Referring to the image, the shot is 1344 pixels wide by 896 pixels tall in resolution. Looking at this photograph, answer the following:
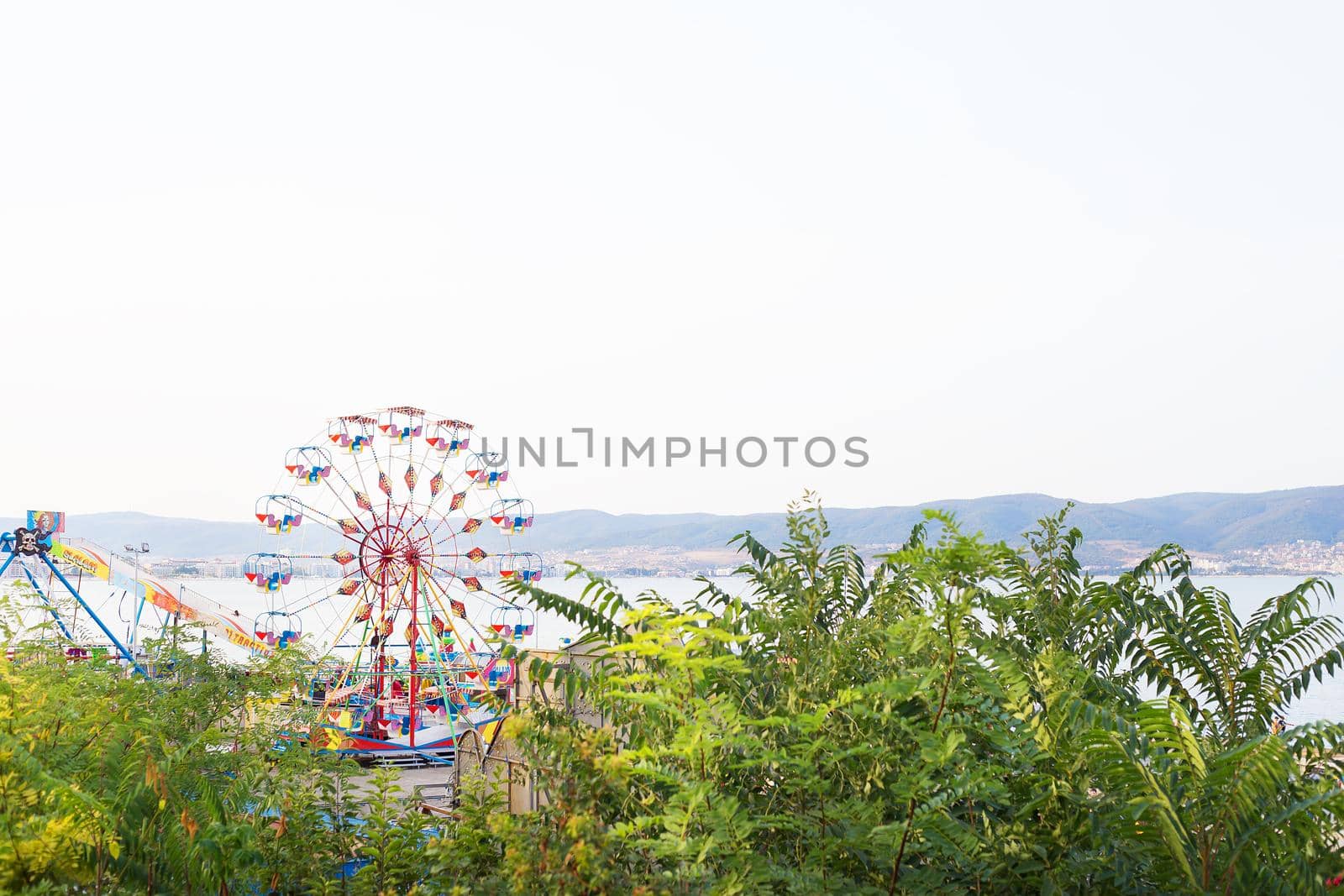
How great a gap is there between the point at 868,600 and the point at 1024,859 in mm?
1228

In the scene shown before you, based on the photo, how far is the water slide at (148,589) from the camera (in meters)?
Answer: 26.8

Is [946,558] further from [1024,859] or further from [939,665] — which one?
[1024,859]

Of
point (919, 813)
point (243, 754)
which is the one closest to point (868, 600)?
point (919, 813)

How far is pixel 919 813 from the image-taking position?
2955 millimetres

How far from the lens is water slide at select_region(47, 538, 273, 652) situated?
2681 centimetres

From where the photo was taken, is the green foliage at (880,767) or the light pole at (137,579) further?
the light pole at (137,579)

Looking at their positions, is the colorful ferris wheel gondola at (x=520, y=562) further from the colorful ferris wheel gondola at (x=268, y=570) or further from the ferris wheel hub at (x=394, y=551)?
the colorful ferris wheel gondola at (x=268, y=570)

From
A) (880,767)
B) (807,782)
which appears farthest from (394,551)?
(807,782)

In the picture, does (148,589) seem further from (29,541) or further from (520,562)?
(520,562)

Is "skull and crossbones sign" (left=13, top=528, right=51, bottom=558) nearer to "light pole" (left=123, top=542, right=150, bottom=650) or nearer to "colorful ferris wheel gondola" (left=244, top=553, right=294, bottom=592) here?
"light pole" (left=123, top=542, right=150, bottom=650)

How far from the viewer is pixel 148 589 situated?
2777cm

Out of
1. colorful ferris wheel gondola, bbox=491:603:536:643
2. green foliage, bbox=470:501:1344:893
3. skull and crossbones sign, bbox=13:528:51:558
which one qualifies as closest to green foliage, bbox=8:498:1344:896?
green foliage, bbox=470:501:1344:893

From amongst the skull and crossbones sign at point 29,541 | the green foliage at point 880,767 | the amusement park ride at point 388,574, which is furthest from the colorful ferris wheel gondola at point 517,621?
the green foliage at point 880,767

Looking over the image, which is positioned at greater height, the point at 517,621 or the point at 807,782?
the point at 807,782
